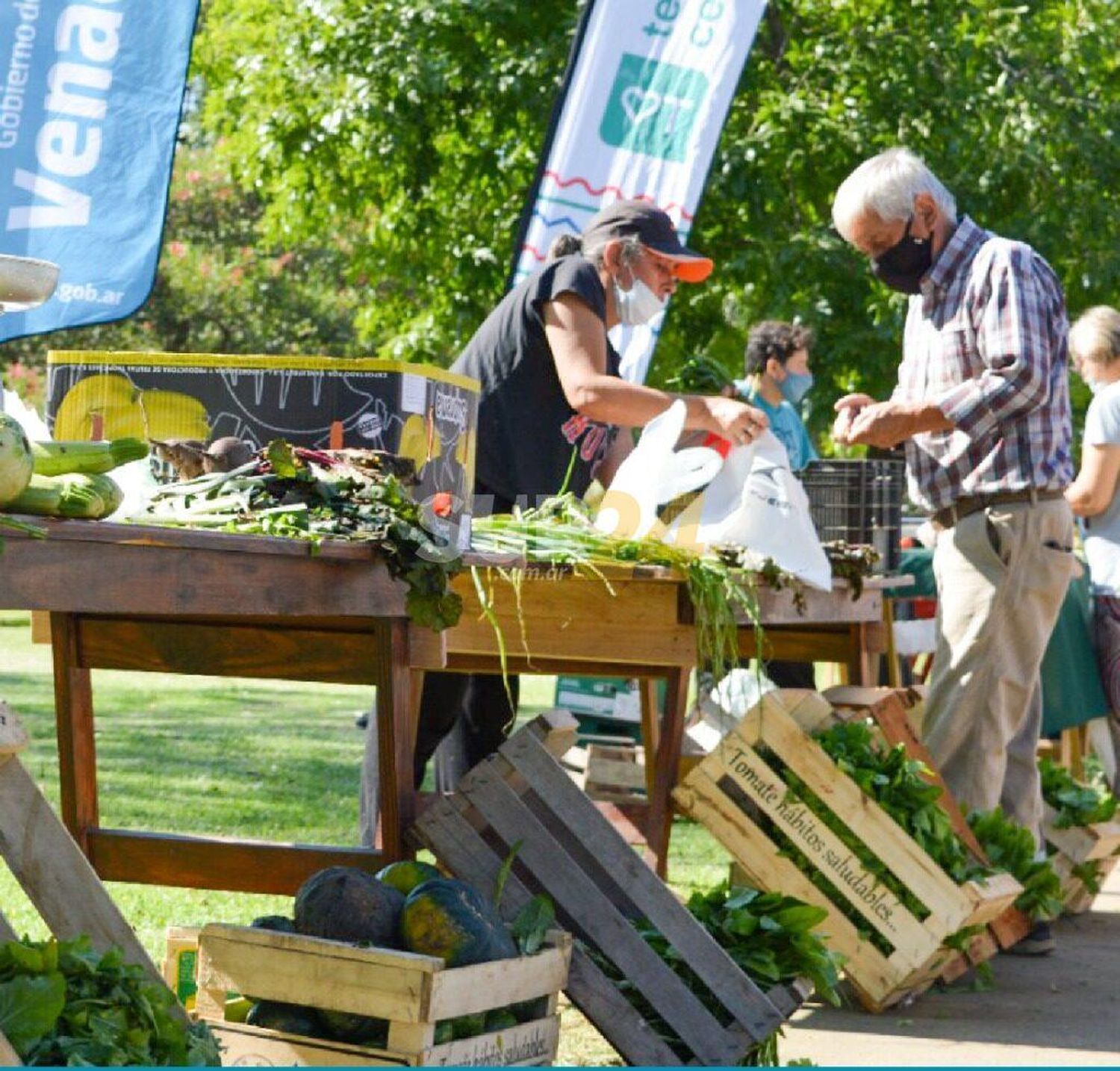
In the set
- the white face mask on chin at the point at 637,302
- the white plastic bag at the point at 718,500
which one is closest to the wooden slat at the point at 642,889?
the white plastic bag at the point at 718,500

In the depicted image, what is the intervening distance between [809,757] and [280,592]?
2014 mm

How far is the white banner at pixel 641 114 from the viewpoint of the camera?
9.01 m

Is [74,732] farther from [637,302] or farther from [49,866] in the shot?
[637,302]

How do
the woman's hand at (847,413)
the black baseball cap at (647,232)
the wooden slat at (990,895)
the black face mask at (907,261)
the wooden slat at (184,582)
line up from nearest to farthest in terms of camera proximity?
the wooden slat at (184,582)
the wooden slat at (990,895)
the woman's hand at (847,413)
the black baseball cap at (647,232)
the black face mask at (907,261)

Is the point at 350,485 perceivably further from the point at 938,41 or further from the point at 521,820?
the point at 938,41

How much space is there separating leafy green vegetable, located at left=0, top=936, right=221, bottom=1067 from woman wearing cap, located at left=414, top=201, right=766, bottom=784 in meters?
1.91

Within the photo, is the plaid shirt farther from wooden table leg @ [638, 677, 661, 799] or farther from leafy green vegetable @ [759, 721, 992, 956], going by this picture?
wooden table leg @ [638, 677, 661, 799]

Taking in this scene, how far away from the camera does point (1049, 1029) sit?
14.5 ft

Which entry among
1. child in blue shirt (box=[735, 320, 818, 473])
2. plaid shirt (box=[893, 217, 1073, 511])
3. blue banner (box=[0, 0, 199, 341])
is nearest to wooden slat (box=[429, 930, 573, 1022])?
plaid shirt (box=[893, 217, 1073, 511])

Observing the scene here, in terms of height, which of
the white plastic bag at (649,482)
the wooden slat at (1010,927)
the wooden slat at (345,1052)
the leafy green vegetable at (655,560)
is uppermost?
the white plastic bag at (649,482)

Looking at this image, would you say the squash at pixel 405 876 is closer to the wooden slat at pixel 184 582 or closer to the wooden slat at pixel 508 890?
the wooden slat at pixel 508 890

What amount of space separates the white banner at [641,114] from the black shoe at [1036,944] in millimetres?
3911

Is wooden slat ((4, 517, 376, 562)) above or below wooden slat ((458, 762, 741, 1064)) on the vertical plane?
above

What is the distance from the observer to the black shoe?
5.43 metres
